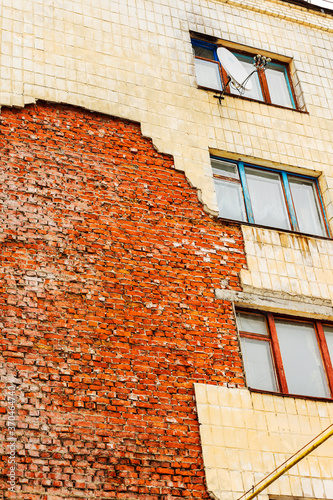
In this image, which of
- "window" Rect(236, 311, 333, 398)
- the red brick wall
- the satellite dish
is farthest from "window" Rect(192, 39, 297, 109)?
"window" Rect(236, 311, 333, 398)

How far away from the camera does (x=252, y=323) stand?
1173cm

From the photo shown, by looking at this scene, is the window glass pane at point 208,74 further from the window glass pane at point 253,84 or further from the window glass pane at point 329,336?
the window glass pane at point 329,336

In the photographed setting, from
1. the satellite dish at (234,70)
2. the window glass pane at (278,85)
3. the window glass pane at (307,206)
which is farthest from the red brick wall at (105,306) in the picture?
the window glass pane at (278,85)

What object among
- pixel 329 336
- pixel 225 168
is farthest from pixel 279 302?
pixel 225 168

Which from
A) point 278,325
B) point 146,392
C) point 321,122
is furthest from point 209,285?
point 321,122

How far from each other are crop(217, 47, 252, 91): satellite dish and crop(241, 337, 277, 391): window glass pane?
5.28m

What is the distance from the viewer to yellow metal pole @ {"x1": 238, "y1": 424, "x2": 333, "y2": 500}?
9.23 metres

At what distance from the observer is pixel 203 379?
412 inches

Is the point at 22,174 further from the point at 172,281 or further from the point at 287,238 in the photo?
the point at 287,238

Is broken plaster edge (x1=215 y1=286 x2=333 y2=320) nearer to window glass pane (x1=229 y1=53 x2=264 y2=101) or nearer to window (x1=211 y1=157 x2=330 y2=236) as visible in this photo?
window (x1=211 y1=157 x2=330 y2=236)

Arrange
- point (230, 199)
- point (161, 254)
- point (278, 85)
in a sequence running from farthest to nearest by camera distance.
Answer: point (278, 85), point (230, 199), point (161, 254)

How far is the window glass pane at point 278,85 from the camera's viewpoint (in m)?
15.3

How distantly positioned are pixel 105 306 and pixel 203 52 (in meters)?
7.01

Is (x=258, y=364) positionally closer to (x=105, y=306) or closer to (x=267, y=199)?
(x=105, y=306)
